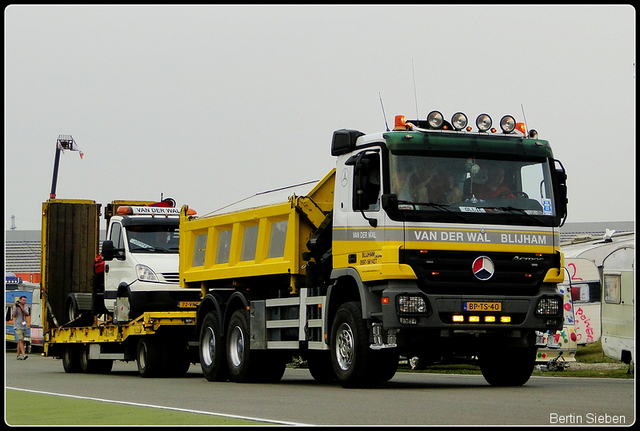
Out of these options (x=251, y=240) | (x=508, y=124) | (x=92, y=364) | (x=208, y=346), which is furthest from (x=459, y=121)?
(x=92, y=364)

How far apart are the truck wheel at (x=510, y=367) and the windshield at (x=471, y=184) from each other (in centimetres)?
213

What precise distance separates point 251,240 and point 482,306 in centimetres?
486

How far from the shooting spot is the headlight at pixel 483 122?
15.7 m

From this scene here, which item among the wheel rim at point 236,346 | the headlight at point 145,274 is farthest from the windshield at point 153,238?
the wheel rim at point 236,346

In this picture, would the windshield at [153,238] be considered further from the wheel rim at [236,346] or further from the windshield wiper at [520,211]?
the windshield wiper at [520,211]

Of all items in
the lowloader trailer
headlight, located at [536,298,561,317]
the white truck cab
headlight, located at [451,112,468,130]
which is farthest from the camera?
the white truck cab

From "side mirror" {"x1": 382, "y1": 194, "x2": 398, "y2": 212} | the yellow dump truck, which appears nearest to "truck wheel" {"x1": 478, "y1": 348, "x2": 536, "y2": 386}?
the yellow dump truck

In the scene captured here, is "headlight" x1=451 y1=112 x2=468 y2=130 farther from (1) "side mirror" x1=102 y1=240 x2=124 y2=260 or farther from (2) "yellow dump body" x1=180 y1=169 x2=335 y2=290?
(1) "side mirror" x1=102 y1=240 x2=124 y2=260

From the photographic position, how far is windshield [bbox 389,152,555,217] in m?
14.8

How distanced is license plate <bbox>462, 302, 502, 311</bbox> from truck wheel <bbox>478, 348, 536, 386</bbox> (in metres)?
1.24

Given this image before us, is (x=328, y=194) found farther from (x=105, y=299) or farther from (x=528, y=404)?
(x=105, y=299)

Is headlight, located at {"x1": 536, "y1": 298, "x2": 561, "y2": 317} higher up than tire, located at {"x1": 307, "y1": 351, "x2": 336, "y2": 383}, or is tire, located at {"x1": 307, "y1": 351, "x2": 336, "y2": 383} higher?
headlight, located at {"x1": 536, "y1": 298, "x2": 561, "y2": 317}

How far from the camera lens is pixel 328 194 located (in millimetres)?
17062

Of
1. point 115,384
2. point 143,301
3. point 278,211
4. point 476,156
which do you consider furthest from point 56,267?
point 476,156
